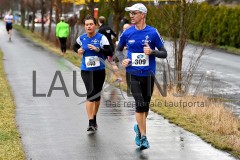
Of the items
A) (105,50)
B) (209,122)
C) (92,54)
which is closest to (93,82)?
(92,54)

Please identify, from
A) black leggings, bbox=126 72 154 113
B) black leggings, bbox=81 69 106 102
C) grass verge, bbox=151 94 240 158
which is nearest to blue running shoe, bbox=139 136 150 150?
black leggings, bbox=126 72 154 113

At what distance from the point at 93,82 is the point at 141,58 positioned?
169cm

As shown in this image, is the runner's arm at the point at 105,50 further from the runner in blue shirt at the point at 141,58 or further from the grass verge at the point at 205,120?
the grass verge at the point at 205,120

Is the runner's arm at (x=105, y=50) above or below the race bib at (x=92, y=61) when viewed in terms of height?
above

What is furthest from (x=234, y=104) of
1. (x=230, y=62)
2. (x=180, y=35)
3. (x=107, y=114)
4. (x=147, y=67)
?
(x=230, y=62)

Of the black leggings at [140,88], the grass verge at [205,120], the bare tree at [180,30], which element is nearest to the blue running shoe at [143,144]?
the black leggings at [140,88]

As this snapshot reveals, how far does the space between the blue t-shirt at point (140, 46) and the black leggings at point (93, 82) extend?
1451mm

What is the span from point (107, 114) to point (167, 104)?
1820mm

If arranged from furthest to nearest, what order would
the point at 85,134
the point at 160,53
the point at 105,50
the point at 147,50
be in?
the point at 105,50
the point at 85,134
the point at 160,53
the point at 147,50

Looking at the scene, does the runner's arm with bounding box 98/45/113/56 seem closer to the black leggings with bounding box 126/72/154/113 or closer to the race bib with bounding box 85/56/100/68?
the race bib with bounding box 85/56/100/68

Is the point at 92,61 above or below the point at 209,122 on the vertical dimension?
above

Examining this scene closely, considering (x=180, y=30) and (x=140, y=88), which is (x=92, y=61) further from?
(x=180, y=30)

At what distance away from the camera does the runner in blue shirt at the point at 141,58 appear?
338 inches

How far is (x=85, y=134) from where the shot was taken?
9.84 metres
